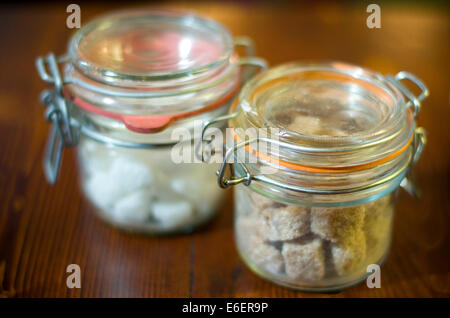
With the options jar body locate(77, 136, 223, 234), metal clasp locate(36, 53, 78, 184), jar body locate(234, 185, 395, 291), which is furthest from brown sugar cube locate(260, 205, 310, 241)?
metal clasp locate(36, 53, 78, 184)

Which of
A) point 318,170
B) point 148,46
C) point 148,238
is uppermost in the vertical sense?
point 148,46

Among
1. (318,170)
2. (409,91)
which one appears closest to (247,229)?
(318,170)

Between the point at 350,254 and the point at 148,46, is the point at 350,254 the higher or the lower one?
the lower one

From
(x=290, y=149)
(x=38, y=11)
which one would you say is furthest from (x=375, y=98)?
(x=38, y=11)

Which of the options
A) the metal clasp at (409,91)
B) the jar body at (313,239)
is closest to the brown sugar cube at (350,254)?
the jar body at (313,239)

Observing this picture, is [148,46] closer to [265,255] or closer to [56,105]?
[56,105]

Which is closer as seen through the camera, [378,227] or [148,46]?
[378,227]

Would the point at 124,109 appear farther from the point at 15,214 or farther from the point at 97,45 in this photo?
the point at 15,214
